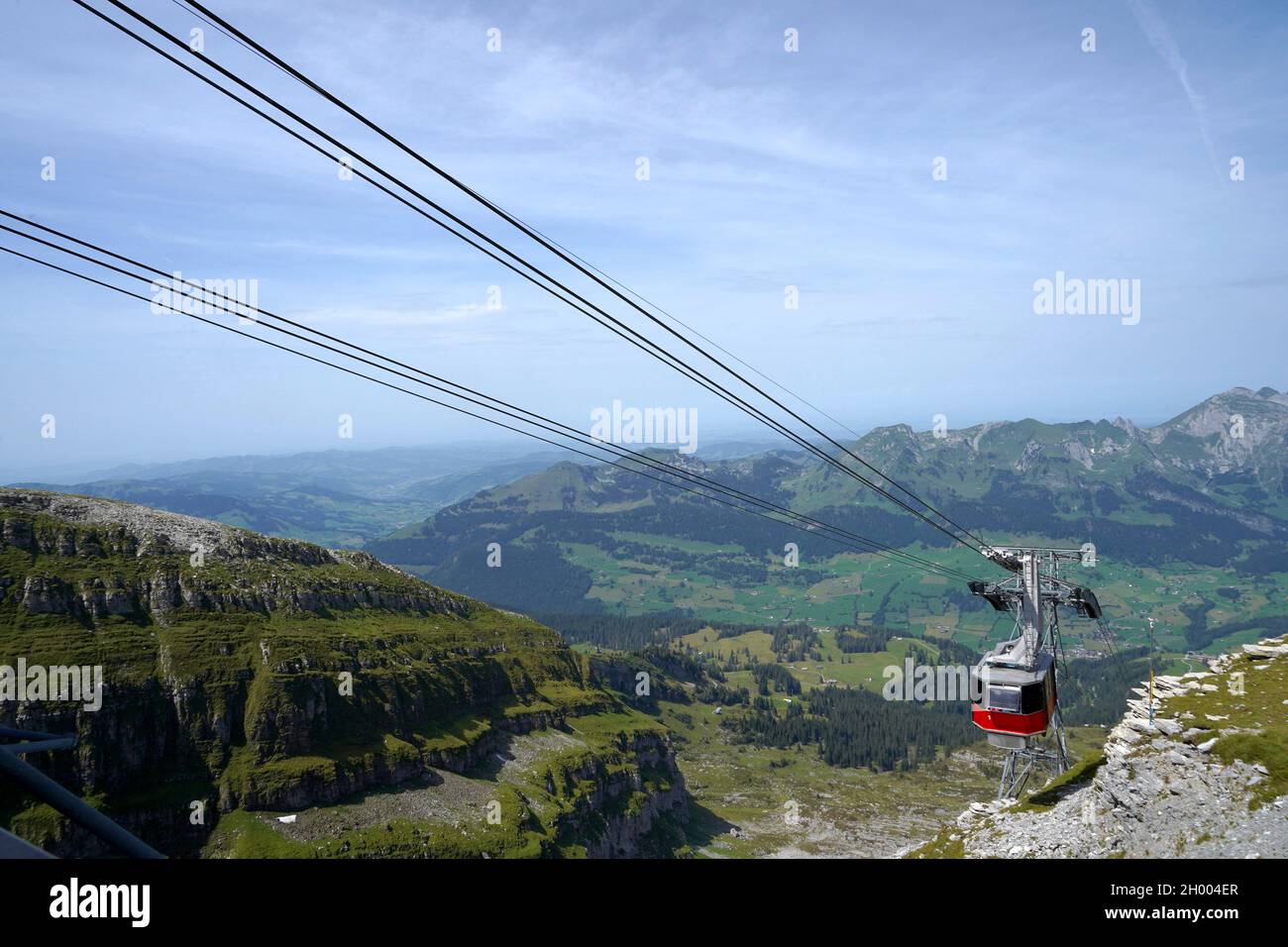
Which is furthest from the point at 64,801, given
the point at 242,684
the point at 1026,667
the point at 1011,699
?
the point at 242,684

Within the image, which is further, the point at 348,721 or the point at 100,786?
the point at 348,721

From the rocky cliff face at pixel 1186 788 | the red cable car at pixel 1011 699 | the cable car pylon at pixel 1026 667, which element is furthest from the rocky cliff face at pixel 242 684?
the rocky cliff face at pixel 1186 788

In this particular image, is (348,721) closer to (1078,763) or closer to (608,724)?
(608,724)

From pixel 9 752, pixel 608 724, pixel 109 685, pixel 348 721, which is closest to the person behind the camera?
pixel 9 752

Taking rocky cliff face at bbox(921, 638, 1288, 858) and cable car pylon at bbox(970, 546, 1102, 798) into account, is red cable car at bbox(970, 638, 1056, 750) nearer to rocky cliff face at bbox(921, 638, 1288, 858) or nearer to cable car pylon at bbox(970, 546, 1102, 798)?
cable car pylon at bbox(970, 546, 1102, 798)

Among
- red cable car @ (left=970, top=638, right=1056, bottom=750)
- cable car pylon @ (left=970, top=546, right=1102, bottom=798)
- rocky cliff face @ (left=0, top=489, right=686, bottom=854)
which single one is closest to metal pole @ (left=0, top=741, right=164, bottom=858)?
red cable car @ (left=970, top=638, right=1056, bottom=750)

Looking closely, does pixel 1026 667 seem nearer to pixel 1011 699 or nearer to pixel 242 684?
pixel 1011 699
